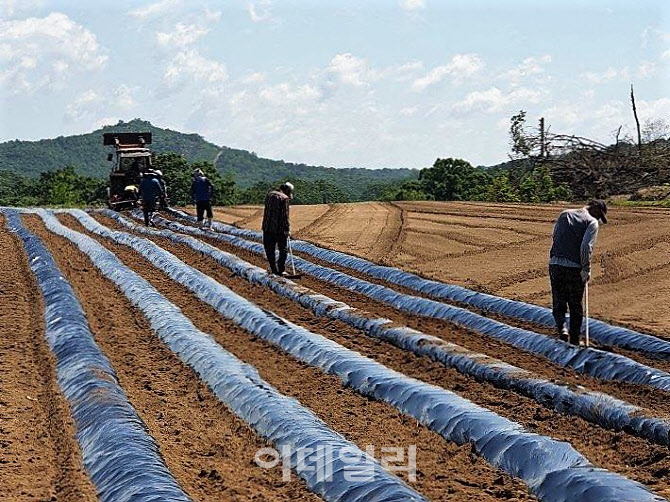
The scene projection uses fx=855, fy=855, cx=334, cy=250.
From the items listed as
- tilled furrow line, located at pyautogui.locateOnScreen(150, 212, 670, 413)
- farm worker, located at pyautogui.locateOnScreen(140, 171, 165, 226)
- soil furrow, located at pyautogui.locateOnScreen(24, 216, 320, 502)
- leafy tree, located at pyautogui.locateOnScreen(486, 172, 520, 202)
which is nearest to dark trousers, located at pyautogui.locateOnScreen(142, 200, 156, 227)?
farm worker, located at pyautogui.locateOnScreen(140, 171, 165, 226)

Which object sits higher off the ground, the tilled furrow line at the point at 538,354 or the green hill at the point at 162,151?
the green hill at the point at 162,151

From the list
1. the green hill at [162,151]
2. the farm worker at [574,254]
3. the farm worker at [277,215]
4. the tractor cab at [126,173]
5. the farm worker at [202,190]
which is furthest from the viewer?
the green hill at [162,151]

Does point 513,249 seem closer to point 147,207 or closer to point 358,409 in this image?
point 147,207

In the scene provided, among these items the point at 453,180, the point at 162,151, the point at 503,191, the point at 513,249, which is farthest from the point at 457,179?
the point at 162,151

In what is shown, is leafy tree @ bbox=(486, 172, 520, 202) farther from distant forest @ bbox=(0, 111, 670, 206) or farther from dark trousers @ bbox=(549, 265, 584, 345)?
dark trousers @ bbox=(549, 265, 584, 345)

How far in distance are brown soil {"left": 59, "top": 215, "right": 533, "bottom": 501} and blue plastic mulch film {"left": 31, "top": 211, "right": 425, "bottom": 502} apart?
29 centimetres

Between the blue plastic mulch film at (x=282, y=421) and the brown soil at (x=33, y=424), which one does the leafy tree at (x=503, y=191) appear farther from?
the brown soil at (x=33, y=424)

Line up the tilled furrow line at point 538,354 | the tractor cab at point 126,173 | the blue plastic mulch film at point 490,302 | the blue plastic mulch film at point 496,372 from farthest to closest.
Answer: the tractor cab at point 126,173 → the blue plastic mulch film at point 490,302 → the tilled furrow line at point 538,354 → the blue plastic mulch film at point 496,372

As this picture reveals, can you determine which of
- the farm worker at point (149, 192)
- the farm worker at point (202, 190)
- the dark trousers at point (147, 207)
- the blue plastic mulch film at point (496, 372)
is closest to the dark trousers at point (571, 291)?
the blue plastic mulch film at point (496, 372)

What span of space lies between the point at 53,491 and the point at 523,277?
1039 centimetres

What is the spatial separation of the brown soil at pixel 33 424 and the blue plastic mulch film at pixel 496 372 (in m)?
3.46

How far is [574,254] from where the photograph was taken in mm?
Answer: 8586

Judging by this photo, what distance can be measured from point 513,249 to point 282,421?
39.7 ft

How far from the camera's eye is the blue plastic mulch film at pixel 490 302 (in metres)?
8.78
